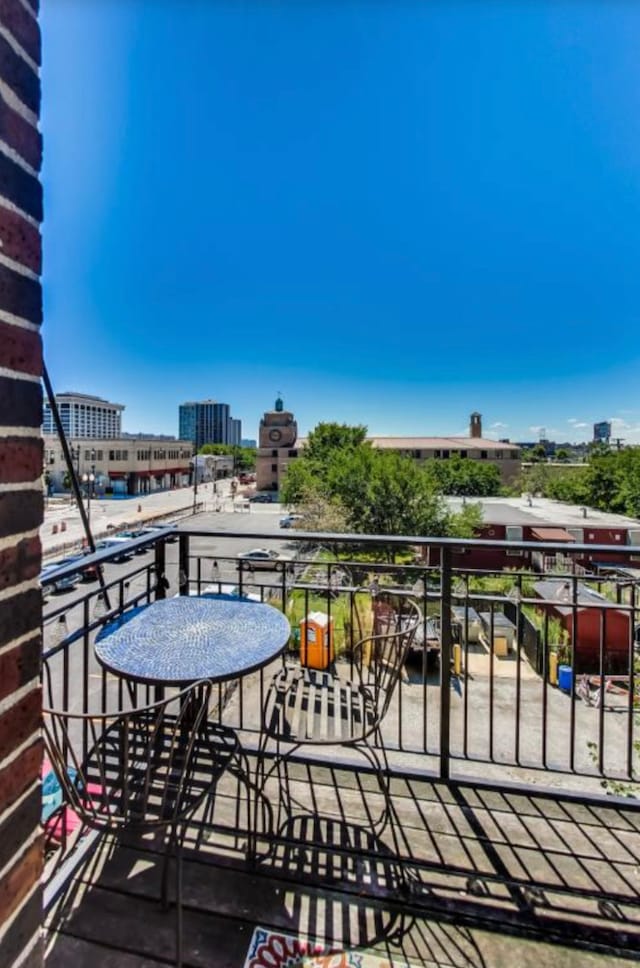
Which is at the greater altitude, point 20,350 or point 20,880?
point 20,350

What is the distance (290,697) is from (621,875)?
130cm

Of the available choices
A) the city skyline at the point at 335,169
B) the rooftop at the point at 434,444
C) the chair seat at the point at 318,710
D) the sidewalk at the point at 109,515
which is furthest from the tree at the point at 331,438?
the chair seat at the point at 318,710

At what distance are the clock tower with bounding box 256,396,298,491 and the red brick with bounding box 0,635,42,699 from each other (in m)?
42.5

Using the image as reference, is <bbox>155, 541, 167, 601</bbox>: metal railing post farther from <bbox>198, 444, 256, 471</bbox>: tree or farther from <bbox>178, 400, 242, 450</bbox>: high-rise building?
<bbox>178, 400, 242, 450</bbox>: high-rise building

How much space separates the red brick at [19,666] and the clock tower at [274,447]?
42505 mm

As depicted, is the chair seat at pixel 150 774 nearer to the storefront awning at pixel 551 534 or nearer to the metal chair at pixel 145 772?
the metal chair at pixel 145 772

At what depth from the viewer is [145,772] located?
129 centimetres

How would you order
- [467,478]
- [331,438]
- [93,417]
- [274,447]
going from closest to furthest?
[93,417]
[331,438]
[467,478]
[274,447]

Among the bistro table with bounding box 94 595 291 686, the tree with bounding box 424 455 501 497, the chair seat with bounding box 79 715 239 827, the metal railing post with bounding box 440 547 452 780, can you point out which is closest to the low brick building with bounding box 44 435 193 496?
the tree with bounding box 424 455 501 497

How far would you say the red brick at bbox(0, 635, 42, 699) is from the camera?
0.60 m

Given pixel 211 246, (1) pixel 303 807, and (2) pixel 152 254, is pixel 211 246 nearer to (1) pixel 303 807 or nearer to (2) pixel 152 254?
(2) pixel 152 254

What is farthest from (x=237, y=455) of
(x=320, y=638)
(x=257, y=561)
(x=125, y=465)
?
(x=257, y=561)

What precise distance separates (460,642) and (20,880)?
10.6m

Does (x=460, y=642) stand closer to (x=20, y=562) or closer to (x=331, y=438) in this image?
(x=20, y=562)
